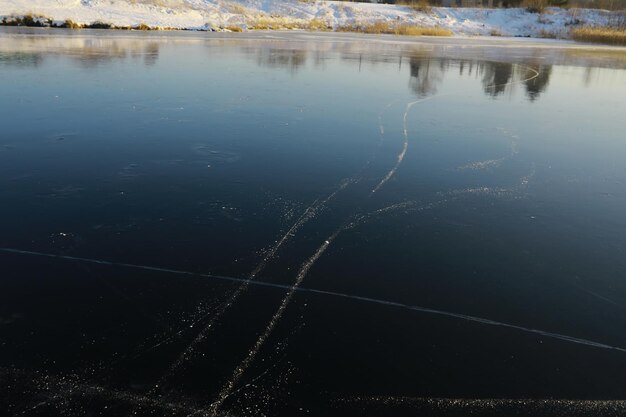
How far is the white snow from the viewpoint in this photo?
24281 mm

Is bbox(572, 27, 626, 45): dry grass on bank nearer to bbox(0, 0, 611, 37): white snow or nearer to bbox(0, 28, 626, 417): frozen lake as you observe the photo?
bbox(0, 0, 611, 37): white snow

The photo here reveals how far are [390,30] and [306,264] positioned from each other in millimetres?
30508

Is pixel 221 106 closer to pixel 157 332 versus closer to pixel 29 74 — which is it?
pixel 29 74

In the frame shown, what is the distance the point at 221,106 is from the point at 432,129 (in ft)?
9.22

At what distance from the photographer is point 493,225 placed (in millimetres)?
3400

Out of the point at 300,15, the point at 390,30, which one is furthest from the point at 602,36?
the point at 300,15

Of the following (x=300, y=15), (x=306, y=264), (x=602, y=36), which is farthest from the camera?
(x=300, y=15)

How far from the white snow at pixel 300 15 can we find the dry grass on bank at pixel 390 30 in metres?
1.43

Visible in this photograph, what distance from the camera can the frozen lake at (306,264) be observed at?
1.94 metres

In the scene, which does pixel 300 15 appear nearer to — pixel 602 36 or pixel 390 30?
pixel 390 30

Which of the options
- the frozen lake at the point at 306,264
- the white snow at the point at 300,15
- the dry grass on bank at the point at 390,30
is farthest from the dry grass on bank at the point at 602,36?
the frozen lake at the point at 306,264

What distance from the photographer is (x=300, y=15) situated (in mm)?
34875

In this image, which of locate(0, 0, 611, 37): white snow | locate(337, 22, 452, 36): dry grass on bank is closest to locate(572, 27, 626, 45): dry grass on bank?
locate(0, 0, 611, 37): white snow

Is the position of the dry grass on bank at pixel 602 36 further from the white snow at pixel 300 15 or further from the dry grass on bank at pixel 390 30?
the dry grass on bank at pixel 390 30
